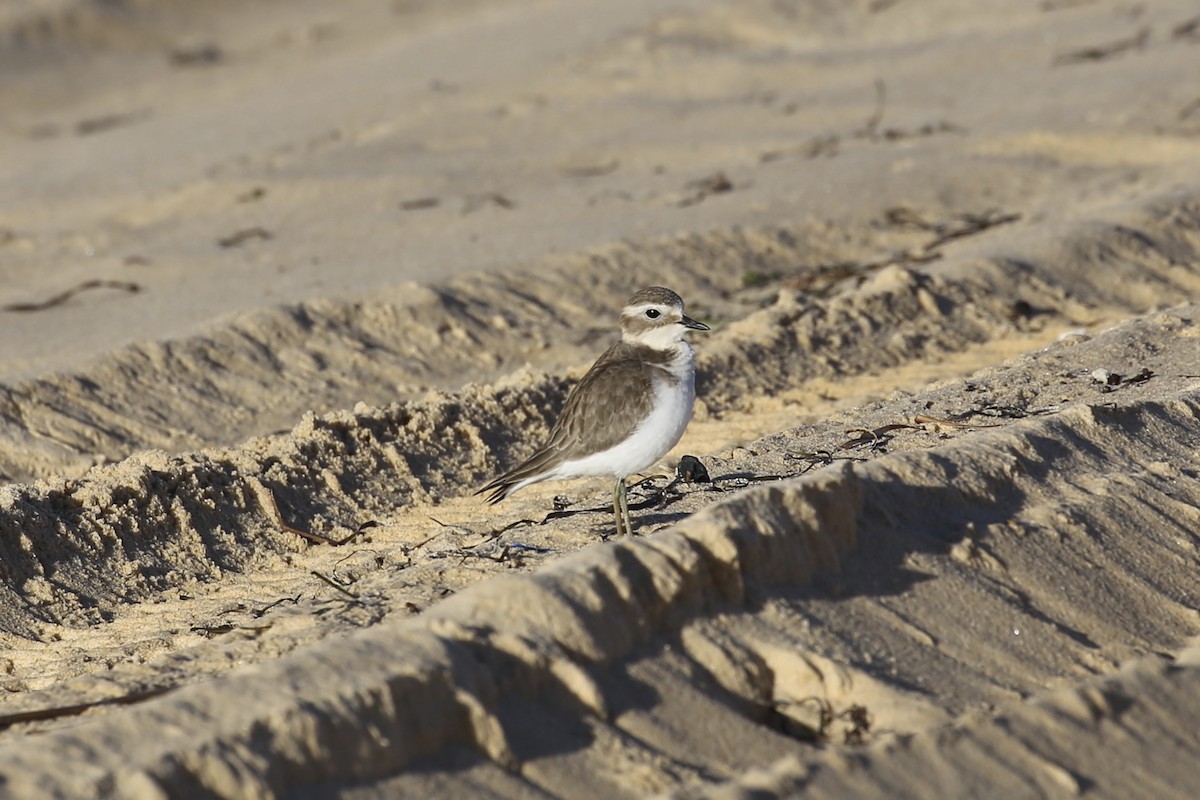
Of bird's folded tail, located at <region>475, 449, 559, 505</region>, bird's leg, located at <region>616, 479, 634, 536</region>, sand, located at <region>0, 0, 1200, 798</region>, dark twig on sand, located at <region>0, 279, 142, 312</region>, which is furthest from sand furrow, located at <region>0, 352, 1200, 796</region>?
dark twig on sand, located at <region>0, 279, 142, 312</region>

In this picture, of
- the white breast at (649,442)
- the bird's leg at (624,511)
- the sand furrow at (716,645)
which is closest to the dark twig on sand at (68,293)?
the white breast at (649,442)

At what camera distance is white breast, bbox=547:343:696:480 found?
239 inches

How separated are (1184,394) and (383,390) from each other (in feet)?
14.4

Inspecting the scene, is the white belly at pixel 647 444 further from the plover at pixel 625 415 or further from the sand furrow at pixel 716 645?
the sand furrow at pixel 716 645

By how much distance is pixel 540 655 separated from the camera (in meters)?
4.36

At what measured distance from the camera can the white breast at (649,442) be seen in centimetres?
607

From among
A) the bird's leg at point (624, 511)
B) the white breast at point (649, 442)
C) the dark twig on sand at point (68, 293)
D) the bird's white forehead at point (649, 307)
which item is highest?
the bird's white forehead at point (649, 307)

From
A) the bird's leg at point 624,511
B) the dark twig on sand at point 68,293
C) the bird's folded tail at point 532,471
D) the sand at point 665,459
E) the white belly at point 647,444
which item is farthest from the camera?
the dark twig on sand at point 68,293

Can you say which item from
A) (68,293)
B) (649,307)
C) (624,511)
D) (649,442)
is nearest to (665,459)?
(649,307)

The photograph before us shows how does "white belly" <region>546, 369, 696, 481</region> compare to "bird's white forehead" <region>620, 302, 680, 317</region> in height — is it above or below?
below

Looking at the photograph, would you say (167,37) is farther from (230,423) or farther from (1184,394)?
(1184,394)

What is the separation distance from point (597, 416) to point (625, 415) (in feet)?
0.37

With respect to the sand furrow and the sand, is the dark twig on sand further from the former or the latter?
the sand furrow

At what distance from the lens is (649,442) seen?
606 cm
